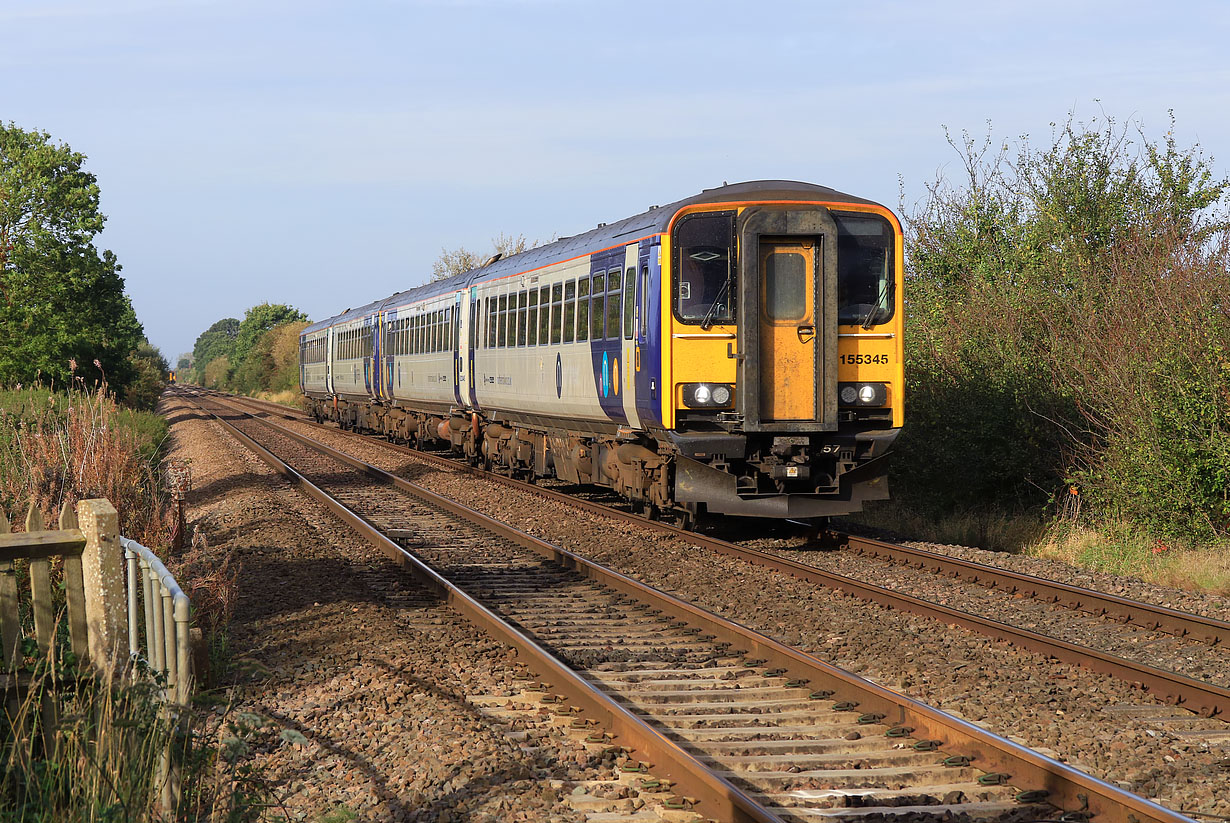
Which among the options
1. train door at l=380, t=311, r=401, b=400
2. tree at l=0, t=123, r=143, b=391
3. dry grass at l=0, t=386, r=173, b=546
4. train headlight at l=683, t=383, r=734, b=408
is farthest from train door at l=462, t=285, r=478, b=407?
tree at l=0, t=123, r=143, b=391

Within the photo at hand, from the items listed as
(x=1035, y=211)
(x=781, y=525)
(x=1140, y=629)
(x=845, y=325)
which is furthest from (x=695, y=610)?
(x=1035, y=211)

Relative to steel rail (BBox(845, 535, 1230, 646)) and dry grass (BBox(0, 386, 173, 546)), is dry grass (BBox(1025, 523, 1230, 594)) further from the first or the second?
dry grass (BBox(0, 386, 173, 546))

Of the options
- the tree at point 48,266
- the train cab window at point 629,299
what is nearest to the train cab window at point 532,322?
the train cab window at point 629,299

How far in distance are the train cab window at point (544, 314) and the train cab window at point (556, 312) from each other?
19 centimetres

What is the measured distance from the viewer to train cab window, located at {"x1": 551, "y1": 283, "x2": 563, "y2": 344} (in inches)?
616

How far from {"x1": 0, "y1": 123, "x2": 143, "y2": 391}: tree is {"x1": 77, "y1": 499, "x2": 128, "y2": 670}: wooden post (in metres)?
36.9

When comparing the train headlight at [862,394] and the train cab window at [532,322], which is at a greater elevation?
the train cab window at [532,322]

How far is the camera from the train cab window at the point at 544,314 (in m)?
16.2

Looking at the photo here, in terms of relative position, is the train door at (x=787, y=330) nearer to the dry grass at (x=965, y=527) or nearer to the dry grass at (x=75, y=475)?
the dry grass at (x=965, y=527)

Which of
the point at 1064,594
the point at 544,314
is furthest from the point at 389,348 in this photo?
the point at 1064,594

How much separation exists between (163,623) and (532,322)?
11864 mm

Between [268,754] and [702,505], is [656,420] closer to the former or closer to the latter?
[702,505]

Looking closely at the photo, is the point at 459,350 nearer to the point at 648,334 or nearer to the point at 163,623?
the point at 648,334

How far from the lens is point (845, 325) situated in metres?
12.0
